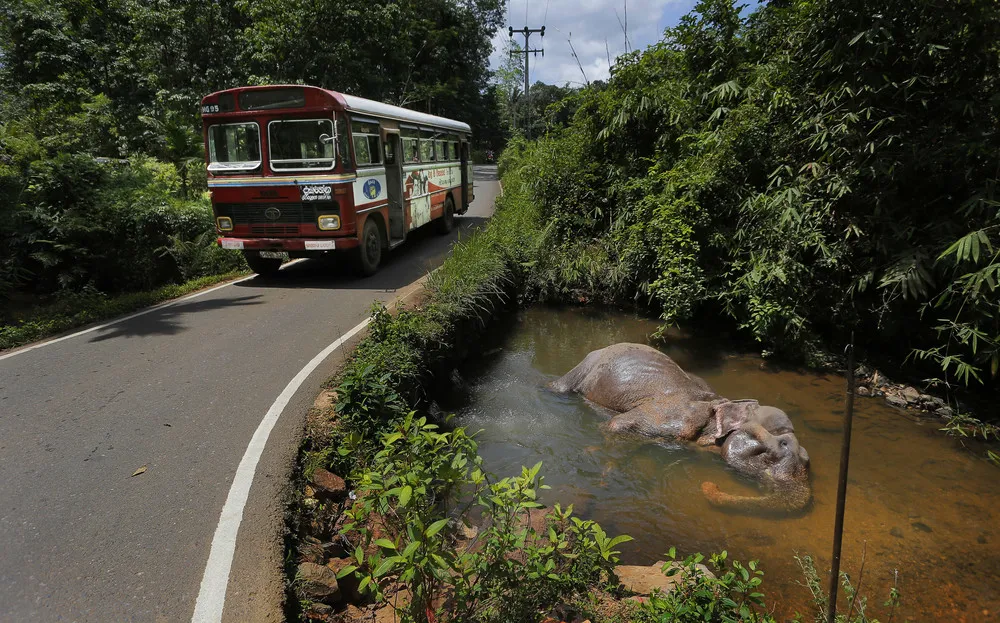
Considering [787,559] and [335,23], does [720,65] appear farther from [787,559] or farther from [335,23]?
[335,23]

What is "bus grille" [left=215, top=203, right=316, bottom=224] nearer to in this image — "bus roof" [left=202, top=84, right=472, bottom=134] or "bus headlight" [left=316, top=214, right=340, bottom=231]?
"bus headlight" [left=316, top=214, right=340, bottom=231]

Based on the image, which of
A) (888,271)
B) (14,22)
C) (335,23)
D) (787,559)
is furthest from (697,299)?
(14,22)

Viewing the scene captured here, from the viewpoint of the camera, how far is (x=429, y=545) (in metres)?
2.55

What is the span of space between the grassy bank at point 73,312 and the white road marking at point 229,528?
4107 mm

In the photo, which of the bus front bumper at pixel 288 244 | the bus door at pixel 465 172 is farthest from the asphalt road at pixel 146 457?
the bus door at pixel 465 172

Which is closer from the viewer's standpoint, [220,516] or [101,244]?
[220,516]

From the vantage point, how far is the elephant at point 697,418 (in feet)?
16.8

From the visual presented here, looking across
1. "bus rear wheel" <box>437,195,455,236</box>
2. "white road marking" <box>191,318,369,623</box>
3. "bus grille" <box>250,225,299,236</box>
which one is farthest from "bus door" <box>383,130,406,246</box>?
"white road marking" <box>191,318,369,623</box>

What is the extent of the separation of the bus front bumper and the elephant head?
600 centimetres

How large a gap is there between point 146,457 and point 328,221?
17.6 feet

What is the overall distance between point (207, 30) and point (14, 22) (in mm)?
7903

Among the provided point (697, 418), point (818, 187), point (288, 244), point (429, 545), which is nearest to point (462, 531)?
point (429, 545)

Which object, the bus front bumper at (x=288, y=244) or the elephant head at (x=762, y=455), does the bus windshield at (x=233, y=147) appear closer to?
the bus front bumper at (x=288, y=244)

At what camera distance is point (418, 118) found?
12.1 m
